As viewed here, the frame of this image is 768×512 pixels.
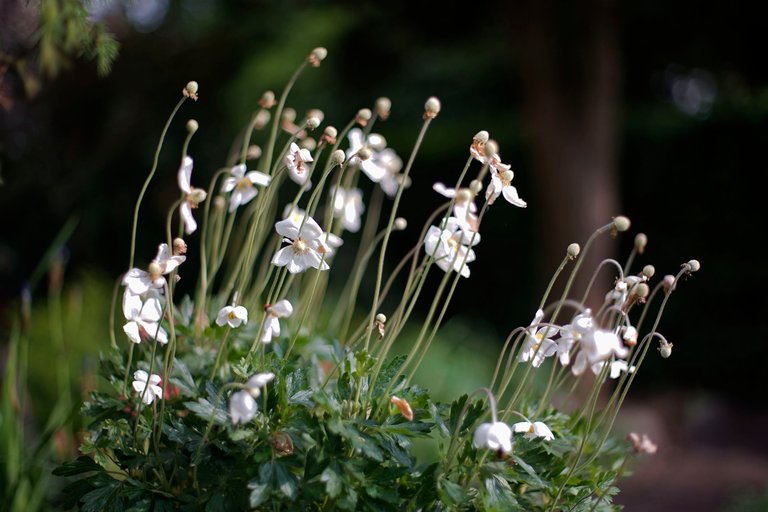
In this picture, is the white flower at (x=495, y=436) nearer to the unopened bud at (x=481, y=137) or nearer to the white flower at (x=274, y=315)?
the white flower at (x=274, y=315)

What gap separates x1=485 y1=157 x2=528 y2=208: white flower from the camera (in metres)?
1.18

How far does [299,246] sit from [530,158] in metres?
4.86

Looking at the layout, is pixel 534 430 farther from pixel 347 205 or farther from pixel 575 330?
pixel 347 205

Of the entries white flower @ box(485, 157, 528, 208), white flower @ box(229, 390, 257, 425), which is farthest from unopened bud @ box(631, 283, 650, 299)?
white flower @ box(229, 390, 257, 425)

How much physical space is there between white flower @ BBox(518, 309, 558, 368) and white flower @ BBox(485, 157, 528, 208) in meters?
0.20

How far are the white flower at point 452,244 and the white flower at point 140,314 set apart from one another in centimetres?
45

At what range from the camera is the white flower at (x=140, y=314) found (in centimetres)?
111

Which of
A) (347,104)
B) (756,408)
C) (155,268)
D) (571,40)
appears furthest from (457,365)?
(347,104)

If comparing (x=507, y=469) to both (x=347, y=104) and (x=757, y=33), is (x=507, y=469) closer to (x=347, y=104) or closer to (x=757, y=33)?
(x=757, y=33)

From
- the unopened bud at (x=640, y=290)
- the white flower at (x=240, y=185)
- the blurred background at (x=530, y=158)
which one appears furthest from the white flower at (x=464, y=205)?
the blurred background at (x=530, y=158)

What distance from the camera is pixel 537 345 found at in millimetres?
1183

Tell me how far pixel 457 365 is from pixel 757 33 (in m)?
3.45

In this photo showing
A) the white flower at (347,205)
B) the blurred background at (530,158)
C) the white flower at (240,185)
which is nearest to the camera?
the white flower at (240,185)

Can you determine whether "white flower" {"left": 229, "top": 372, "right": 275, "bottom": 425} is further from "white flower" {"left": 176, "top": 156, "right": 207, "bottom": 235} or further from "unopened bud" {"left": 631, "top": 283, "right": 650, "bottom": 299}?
"unopened bud" {"left": 631, "top": 283, "right": 650, "bottom": 299}
